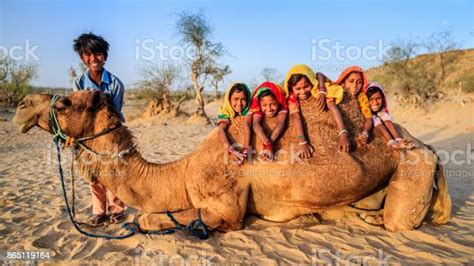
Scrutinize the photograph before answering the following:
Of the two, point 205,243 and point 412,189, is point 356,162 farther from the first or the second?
point 205,243

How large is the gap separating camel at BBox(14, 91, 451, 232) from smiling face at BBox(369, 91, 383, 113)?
36 centimetres

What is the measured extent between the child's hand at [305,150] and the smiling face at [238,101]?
2.89 feet

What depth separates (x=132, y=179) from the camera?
3.77 metres

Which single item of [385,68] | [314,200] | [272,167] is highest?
[385,68]

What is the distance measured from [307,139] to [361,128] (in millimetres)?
685

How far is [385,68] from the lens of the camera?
20.8m

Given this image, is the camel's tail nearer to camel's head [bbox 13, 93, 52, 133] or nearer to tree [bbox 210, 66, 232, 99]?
camel's head [bbox 13, 93, 52, 133]

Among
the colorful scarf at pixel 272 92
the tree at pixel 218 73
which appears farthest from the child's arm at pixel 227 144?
the tree at pixel 218 73

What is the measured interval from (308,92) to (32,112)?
3.08m

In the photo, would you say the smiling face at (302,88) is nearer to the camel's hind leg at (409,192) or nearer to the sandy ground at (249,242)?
the camel's hind leg at (409,192)

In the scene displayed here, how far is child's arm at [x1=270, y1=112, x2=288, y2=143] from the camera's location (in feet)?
12.2

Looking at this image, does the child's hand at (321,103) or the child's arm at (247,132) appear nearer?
the child's arm at (247,132)

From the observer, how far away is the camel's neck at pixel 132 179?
3684 millimetres

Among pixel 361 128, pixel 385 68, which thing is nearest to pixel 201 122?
pixel 385 68
